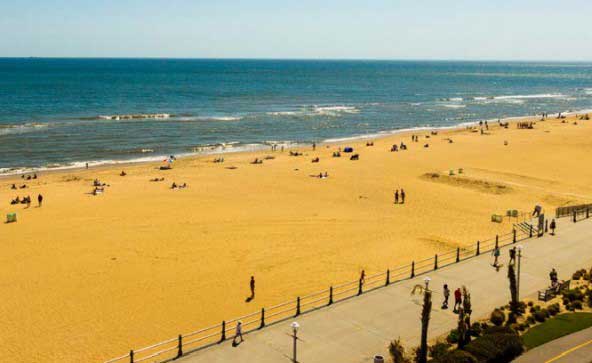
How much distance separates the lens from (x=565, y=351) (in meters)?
15.4

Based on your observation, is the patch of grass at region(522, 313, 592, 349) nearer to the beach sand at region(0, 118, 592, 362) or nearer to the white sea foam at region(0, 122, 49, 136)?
the beach sand at region(0, 118, 592, 362)

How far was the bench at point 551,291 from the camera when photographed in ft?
63.3

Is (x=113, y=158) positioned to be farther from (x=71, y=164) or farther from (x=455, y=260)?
(x=455, y=260)

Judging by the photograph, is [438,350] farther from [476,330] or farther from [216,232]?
[216,232]

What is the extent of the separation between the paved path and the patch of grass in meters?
0.27

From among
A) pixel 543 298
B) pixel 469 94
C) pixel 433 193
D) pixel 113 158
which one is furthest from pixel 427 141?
pixel 469 94

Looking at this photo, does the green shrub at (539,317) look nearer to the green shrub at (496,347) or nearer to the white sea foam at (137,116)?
the green shrub at (496,347)

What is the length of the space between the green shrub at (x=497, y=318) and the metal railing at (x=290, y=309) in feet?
12.8

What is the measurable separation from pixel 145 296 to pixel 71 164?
33.9m

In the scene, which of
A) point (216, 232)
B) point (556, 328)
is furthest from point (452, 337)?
point (216, 232)

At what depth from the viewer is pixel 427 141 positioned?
64062 mm

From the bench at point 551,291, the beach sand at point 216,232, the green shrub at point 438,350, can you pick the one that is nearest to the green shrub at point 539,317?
the bench at point 551,291

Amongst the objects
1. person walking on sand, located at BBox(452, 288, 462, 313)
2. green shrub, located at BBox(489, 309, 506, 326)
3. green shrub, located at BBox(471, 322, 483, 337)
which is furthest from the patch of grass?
person walking on sand, located at BBox(452, 288, 462, 313)

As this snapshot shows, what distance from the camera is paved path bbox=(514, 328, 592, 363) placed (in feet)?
48.8
